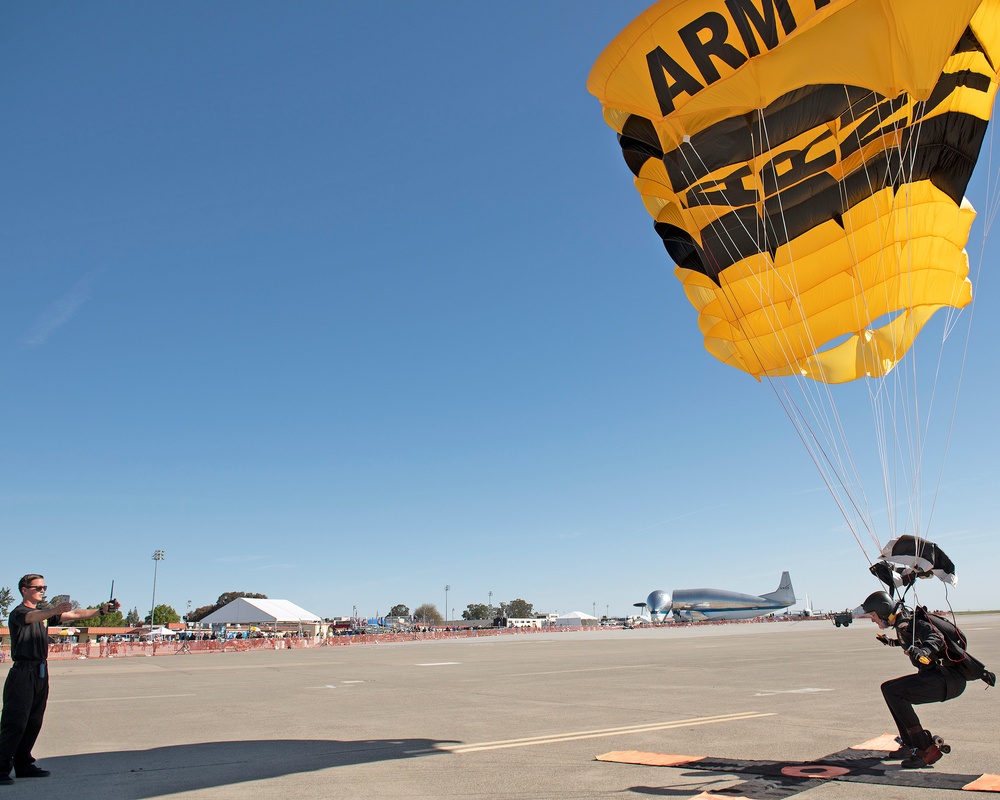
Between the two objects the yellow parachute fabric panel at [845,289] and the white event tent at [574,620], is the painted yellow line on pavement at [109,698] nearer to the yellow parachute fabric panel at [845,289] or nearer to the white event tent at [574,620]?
the yellow parachute fabric panel at [845,289]

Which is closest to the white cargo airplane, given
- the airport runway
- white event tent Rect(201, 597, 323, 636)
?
white event tent Rect(201, 597, 323, 636)

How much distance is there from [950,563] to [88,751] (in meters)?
9.33

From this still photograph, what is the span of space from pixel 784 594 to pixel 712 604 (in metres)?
16.3

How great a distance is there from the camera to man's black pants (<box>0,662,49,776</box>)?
6488 millimetres

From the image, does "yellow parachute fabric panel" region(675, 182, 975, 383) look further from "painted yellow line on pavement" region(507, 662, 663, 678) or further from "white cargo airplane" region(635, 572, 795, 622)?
"white cargo airplane" region(635, 572, 795, 622)

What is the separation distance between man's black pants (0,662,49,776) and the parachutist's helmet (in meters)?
7.86

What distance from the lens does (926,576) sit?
22.6 ft

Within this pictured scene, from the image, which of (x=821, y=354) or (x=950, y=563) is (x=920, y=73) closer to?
(x=950, y=563)

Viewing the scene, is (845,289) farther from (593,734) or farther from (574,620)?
(574,620)

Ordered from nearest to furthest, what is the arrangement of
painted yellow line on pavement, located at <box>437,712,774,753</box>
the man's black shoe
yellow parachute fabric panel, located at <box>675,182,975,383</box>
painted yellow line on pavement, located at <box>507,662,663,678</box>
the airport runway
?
the airport runway, the man's black shoe, painted yellow line on pavement, located at <box>437,712,774,753</box>, yellow parachute fabric panel, located at <box>675,182,975,383</box>, painted yellow line on pavement, located at <box>507,662,663,678</box>

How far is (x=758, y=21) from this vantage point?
7621 millimetres

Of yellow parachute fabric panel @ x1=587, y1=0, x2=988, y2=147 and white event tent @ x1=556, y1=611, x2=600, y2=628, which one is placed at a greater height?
yellow parachute fabric panel @ x1=587, y1=0, x2=988, y2=147

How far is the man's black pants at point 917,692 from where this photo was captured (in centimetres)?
644

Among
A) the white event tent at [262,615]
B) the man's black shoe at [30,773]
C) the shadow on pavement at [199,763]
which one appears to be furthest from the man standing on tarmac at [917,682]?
the white event tent at [262,615]
